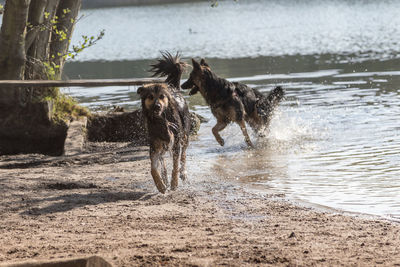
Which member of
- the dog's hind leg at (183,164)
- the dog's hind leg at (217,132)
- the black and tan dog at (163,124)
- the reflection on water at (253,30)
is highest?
the black and tan dog at (163,124)

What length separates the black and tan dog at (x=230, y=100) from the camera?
11.0 meters

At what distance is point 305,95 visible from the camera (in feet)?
52.9

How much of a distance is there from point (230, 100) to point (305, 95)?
5.38 metres

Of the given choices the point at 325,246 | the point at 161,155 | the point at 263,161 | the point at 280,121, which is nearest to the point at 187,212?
the point at 161,155

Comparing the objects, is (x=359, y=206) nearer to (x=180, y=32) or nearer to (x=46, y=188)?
(x=46, y=188)

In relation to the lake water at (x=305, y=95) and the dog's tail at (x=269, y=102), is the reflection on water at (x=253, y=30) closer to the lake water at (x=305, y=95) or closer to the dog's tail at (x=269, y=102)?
the lake water at (x=305, y=95)

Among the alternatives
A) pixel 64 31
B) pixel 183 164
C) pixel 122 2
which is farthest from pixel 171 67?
pixel 122 2

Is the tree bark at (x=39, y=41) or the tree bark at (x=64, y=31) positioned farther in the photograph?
the tree bark at (x=64, y=31)

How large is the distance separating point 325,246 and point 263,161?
15.6 ft

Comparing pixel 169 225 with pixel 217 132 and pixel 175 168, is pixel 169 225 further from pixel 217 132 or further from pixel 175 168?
pixel 217 132

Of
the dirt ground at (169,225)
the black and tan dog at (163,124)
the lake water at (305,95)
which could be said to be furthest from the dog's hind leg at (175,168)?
the lake water at (305,95)

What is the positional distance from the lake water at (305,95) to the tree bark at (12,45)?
135 inches

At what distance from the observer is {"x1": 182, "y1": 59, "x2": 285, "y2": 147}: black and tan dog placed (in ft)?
36.0

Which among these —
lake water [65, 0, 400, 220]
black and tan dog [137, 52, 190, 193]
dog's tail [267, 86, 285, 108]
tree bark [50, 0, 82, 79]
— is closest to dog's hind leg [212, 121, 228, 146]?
lake water [65, 0, 400, 220]
